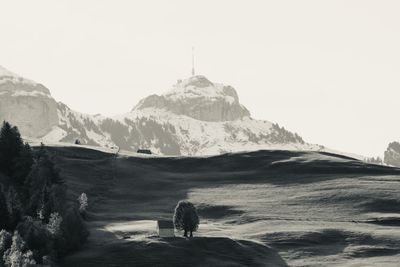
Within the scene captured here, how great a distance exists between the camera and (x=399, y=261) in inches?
4943

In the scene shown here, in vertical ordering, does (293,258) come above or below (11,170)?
below

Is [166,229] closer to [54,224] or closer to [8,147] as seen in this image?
[54,224]

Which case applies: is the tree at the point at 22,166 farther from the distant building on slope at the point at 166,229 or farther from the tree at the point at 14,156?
the distant building on slope at the point at 166,229

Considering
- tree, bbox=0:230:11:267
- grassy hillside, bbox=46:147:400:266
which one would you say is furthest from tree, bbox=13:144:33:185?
tree, bbox=0:230:11:267

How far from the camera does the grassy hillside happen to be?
415ft

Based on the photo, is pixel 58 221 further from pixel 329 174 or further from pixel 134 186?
pixel 329 174

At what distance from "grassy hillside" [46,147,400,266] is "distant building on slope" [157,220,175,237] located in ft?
8.38

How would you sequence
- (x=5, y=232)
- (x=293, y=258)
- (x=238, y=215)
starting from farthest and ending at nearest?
(x=238, y=215) < (x=293, y=258) < (x=5, y=232)

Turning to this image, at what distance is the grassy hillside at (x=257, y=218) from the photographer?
415 ft

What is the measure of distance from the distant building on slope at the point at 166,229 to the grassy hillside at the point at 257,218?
8.38 ft

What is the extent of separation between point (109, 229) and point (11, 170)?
3713cm

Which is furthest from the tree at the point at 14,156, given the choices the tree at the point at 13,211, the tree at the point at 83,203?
the tree at the point at 13,211

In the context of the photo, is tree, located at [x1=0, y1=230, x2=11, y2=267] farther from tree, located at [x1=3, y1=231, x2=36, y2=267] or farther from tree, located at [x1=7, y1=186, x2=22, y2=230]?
tree, located at [x1=7, y1=186, x2=22, y2=230]

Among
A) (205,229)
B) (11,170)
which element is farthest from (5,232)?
(11,170)
